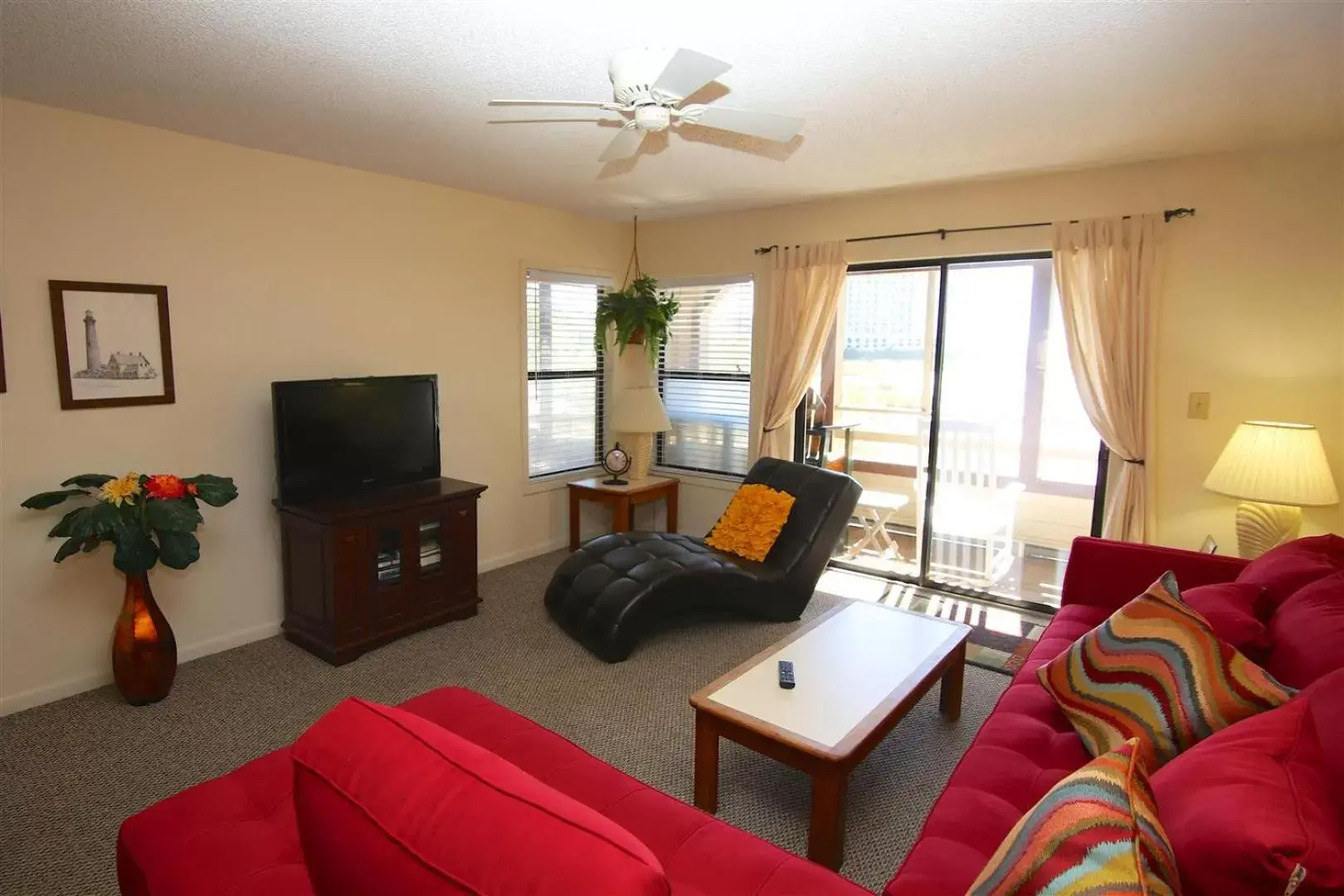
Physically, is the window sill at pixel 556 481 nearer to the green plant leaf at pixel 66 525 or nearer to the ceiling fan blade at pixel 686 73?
the green plant leaf at pixel 66 525

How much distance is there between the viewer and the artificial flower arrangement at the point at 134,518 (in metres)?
2.73

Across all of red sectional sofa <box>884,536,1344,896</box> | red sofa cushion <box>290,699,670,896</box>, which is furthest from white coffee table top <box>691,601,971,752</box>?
red sofa cushion <box>290,699,670,896</box>

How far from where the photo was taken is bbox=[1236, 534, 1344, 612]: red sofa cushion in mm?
2121

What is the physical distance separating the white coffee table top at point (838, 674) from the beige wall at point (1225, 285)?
1.73m

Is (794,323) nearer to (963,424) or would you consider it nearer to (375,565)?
(963,424)

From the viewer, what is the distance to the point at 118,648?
2.91 metres

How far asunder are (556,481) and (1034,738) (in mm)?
3746

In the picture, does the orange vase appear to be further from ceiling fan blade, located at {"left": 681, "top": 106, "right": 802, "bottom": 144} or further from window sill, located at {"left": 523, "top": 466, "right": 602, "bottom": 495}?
ceiling fan blade, located at {"left": 681, "top": 106, "right": 802, "bottom": 144}

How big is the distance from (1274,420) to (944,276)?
1741mm

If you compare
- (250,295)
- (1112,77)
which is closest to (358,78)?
(250,295)

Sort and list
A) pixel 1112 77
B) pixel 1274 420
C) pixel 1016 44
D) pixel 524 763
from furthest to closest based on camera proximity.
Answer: pixel 1274 420
pixel 1112 77
pixel 1016 44
pixel 524 763

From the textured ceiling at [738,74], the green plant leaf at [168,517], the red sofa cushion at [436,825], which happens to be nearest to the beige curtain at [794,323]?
the textured ceiling at [738,74]

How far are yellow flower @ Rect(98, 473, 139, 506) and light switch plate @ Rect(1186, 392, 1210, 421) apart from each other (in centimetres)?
479

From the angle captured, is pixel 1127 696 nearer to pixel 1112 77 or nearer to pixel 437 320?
pixel 1112 77
